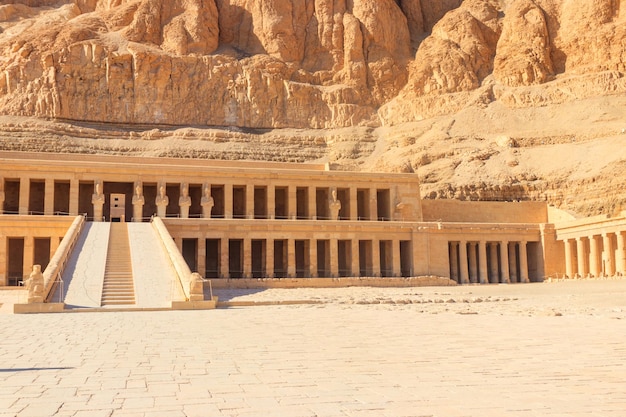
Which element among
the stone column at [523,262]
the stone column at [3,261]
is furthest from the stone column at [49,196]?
the stone column at [523,262]

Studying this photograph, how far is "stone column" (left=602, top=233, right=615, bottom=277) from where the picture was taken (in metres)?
39.1

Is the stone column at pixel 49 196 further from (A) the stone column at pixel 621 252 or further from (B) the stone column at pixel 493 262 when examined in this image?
(A) the stone column at pixel 621 252

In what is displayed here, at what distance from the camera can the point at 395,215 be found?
4797 cm

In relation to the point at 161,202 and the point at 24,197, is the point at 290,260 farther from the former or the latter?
the point at 24,197

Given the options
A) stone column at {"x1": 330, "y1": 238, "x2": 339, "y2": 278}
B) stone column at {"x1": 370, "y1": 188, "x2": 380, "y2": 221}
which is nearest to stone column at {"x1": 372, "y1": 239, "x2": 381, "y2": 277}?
stone column at {"x1": 330, "y1": 238, "x2": 339, "y2": 278}

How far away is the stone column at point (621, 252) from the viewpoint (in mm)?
37866

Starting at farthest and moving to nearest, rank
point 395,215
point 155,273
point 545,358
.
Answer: point 395,215 < point 155,273 < point 545,358

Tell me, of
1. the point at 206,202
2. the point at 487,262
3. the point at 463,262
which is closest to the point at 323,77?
the point at 206,202

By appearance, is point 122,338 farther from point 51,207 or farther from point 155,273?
point 51,207

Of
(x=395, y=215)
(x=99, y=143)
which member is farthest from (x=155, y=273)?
(x=99, y=143)

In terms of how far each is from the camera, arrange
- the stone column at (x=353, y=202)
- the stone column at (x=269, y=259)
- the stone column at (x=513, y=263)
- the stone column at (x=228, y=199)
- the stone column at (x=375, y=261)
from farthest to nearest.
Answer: the stone column at (x=353, y=202)
the stone column at (x=228, y=199)
the stone column at (x=513, y=263)
the stone column at (x=375, y=261)
the stone column at (x=269, y=259)

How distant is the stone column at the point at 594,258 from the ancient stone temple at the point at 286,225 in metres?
0.06

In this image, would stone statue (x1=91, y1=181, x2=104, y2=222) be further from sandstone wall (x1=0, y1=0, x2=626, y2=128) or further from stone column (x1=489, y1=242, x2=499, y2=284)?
sandstone wall (x1=0, y1=0, x2=626, y2=128)

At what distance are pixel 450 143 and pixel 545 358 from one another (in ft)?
188
